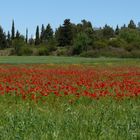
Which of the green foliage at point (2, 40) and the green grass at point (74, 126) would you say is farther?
the green foliage at point (2, 40)

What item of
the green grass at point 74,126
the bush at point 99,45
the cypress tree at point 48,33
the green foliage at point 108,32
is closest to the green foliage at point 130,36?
the bush at point 99,45

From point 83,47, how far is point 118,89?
92269 mm

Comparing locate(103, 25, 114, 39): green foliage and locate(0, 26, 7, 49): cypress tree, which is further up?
locate(103, 25, 114, 39): green foliage

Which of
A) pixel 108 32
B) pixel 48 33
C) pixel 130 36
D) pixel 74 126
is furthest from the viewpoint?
pixel 108 32

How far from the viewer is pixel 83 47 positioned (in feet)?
349

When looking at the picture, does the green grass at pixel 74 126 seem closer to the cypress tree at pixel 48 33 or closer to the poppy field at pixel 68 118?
the poppy field at pixel 68 118

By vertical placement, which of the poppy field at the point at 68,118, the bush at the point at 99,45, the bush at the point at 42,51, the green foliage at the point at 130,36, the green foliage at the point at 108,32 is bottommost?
the bush at the point at 42,51

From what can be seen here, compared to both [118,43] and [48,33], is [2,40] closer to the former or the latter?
[48,33]

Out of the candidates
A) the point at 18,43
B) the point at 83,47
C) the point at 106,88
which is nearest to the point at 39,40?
the point at 18,43

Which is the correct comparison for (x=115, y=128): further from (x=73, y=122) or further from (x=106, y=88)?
(x=106, y=88)

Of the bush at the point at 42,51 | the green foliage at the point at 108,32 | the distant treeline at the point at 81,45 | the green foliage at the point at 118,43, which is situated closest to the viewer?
the distant treeline at the point at 81,45

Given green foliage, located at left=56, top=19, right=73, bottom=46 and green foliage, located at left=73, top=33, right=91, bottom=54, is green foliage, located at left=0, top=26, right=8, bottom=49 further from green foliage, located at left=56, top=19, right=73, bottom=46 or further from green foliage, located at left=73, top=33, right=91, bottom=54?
green foliage, located at left=73, top=33, right=91, bottom=54

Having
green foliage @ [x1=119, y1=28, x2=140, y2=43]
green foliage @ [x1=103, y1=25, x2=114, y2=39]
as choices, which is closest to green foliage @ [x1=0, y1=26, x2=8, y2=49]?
green foliage @ [x1=103, y1=25, x2=114, y2=39]

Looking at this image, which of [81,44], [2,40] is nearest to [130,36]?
[81,44]
